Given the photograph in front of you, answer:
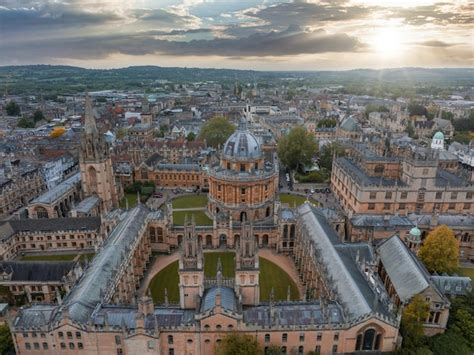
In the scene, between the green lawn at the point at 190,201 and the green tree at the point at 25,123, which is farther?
the green tree at the point at 25,123

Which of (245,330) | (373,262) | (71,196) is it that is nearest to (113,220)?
(71,196)

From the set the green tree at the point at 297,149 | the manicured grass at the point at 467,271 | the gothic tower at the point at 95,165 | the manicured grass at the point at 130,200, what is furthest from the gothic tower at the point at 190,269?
the green tree at the point at 297,149

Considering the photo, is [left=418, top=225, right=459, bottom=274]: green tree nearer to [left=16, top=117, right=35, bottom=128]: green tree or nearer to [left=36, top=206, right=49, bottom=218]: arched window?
[left=36, top=206, right=49, bottom=218]: arched window

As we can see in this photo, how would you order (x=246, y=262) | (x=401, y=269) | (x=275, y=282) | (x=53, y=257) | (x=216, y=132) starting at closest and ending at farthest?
(x=246, y=262) < (x=401, y=269) < (x=275, y=282) < (x=53, y=257) < (x=216, y=132)

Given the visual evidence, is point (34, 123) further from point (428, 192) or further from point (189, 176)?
point (428, 192)

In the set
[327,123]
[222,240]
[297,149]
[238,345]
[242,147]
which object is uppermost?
[242,147]

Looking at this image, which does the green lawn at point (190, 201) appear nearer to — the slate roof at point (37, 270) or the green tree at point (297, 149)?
the green tree at point (297, 149)

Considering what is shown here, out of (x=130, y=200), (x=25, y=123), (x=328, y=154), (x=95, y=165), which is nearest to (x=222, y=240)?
(x=95, y=165)

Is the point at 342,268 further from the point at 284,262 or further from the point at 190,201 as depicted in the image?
the point at 190,201
